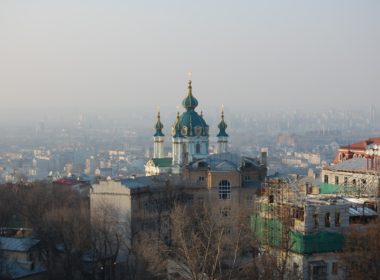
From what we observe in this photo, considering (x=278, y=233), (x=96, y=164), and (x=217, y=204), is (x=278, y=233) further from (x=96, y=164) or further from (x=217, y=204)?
(x=96, y=164)

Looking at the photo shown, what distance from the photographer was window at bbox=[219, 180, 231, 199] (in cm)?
3681

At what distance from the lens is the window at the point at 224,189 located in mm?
36812

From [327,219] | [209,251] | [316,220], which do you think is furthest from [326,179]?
[209,251]

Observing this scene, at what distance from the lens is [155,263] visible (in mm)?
25000

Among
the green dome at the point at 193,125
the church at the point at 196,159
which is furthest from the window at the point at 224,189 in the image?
the green dome at the point at 193,125

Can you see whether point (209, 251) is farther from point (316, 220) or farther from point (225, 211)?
Answer: point (225, 211)

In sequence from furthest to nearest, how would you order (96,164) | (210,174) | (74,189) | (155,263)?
(96,164) → (74,189) → (210,174) → (155,263)

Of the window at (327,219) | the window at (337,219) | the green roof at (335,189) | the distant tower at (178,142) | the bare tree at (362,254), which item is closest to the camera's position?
the bare tree at (362,254)

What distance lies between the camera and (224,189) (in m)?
36.9

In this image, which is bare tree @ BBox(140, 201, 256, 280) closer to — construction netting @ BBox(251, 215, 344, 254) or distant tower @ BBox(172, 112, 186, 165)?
construction netting @ BBox(251, 215, 344, 254)

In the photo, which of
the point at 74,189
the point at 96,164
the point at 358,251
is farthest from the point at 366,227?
the point at 96,164

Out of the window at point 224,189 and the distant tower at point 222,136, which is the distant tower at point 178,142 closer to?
the distant tower at point 222,136

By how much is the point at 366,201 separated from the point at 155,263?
6.30 meters

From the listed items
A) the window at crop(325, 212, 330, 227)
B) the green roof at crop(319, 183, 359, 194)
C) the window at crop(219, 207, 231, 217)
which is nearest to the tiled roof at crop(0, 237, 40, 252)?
the window at crop(219, 207, 231, 217)
